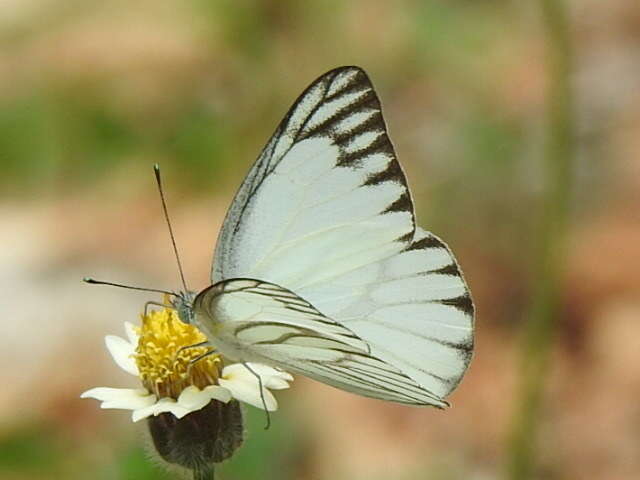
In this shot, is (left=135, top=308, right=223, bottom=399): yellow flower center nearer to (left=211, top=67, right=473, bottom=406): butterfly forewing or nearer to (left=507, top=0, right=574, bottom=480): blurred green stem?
(left=211, top=67, right=473, bottom=406): butterfly forewing

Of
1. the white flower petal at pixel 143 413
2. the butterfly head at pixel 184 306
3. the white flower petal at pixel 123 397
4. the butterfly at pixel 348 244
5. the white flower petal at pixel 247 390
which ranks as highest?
the butterfly at pixel 348 244

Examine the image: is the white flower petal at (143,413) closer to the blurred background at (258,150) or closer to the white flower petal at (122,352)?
the white flower petal at (122,352)

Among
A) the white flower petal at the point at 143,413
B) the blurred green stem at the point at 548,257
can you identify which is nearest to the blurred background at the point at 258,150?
the blurred green stem at the point at 548,257

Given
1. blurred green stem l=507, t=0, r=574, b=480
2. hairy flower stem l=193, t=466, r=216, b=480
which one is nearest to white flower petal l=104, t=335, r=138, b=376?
hairy flower stem l=193, t=466, r=216, b=480

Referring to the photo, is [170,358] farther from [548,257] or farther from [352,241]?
[548,257]

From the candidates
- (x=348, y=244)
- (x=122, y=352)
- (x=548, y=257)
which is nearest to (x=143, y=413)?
(x=122, y=352)

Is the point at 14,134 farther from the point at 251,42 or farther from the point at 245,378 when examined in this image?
the point at 245,378
